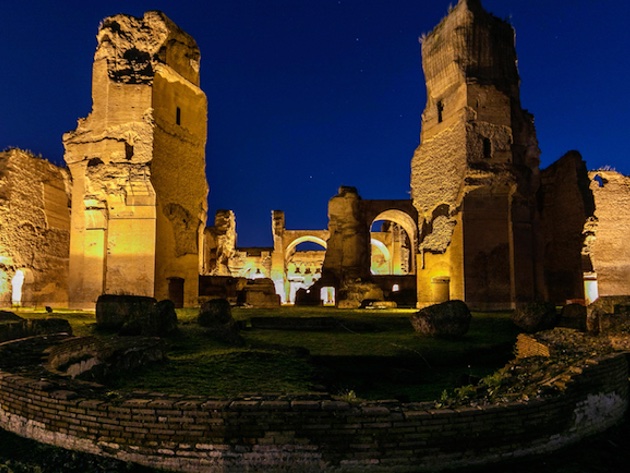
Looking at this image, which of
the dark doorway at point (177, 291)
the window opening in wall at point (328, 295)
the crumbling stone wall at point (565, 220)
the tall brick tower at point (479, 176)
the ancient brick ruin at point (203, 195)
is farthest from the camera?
the window opening in wall at point (328, 295)

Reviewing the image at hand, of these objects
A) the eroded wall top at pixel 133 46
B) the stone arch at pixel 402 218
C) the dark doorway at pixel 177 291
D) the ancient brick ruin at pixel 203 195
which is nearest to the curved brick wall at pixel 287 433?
the ancient brick ruin at pixel 203 195

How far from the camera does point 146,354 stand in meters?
7.28

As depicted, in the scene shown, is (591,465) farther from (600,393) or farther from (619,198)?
(619,198)

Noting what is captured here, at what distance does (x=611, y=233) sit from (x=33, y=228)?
22.7m

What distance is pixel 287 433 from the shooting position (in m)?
3.87

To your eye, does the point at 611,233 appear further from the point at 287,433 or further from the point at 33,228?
the point at 33,228

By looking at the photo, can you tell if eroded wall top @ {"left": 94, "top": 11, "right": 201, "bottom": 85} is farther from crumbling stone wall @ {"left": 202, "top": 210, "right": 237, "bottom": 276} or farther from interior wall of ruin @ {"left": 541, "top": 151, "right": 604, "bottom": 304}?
interior wall of ruin @ {"left": 541, "top": 151, "right": 604, "bottom": 304}

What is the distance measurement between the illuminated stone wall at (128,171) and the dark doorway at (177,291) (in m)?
0.04

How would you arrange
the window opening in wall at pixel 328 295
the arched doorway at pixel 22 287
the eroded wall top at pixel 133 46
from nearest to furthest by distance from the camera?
the eroded wall top at pixel 133 46 < the arched doorway at pixel 22 287 < the window opening in wall at pixel 328 295

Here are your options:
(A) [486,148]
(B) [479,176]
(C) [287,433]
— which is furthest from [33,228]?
(C) [287,433]

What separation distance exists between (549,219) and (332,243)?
33.1 ft

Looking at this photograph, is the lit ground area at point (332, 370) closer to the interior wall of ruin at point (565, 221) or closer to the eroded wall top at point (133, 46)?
the eroded wall top at point (133, 46)

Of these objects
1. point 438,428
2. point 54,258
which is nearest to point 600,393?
point 438,428

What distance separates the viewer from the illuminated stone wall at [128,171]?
17.0 meters
